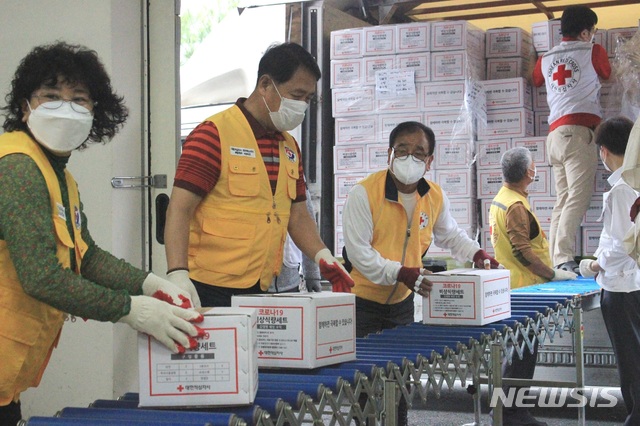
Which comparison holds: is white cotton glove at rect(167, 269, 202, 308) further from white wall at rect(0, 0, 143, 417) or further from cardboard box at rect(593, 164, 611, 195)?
cardboard box at rect(593, 164, 611, 195)

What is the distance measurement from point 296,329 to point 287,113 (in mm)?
886

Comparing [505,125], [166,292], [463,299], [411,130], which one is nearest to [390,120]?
[505,125]

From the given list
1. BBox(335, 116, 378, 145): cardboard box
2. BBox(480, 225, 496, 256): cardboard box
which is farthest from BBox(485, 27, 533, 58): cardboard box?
BBox(480, 225, 496, 256): cardboard box

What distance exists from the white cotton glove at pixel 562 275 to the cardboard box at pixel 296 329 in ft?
11.2

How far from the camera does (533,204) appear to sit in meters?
6.32

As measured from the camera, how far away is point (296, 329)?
97.1 inches

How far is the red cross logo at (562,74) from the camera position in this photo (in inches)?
242

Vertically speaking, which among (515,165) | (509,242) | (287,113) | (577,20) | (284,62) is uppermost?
(577,20)

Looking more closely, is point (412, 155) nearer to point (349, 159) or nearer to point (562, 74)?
point (349, 159)

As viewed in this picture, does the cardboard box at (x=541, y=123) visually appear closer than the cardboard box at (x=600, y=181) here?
No

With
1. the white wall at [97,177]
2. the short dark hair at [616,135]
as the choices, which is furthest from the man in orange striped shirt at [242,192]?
the short dark hair at [616,135]

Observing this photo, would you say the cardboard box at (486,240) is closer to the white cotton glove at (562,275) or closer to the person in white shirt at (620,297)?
the white cotton glove at (562,275)

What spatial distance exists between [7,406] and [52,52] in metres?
0.84

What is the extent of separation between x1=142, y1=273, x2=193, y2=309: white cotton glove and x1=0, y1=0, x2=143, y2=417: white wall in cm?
191
